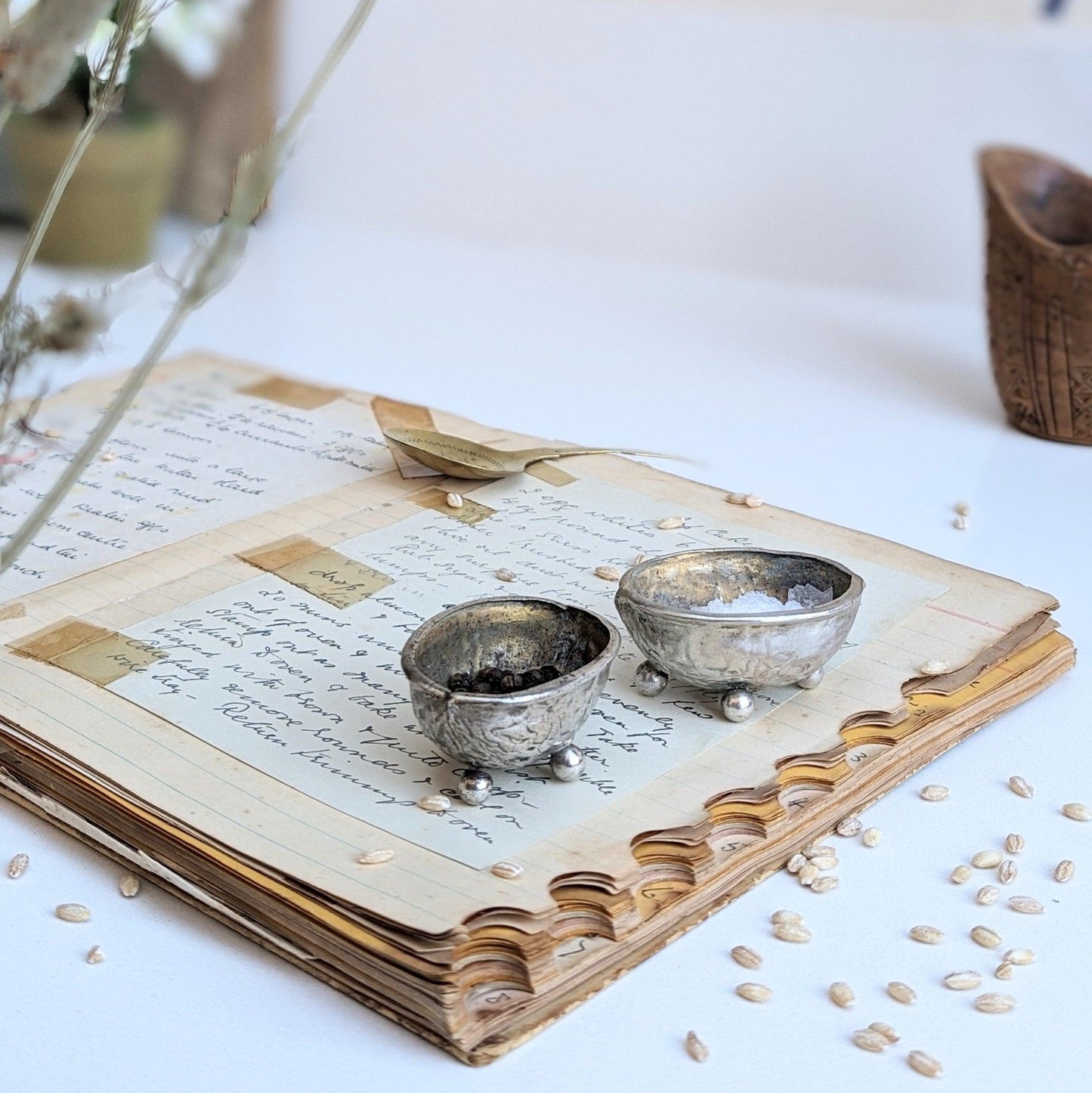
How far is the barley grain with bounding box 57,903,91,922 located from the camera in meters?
0.44

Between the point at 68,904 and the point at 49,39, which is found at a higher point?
the point at 49,39

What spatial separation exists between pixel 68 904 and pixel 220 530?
10.0 inches

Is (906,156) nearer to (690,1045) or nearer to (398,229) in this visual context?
(398,229)

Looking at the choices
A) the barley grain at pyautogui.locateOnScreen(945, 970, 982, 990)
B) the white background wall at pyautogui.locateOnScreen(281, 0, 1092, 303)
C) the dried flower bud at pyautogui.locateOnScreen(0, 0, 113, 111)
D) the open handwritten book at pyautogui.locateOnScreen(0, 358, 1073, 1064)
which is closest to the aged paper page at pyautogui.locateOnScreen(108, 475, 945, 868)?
the open handwritten book at pyautogui.locateOnScreen(0, 358, 1073, 1064)

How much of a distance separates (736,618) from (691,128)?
91cm

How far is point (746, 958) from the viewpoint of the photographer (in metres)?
0.44

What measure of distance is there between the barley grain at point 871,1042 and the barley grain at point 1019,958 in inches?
2.2

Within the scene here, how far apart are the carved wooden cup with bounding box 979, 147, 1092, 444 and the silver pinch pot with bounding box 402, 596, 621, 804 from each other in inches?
19.5

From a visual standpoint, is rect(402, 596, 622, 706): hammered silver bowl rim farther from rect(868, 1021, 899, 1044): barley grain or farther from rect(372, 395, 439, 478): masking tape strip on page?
rect(372, 395, 439, 478): masking tape strip on page

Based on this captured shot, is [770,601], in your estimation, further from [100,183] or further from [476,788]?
[100,183]

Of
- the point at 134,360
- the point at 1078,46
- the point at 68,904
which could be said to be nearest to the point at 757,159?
the point at 1078,46

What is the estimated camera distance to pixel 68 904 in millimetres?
448

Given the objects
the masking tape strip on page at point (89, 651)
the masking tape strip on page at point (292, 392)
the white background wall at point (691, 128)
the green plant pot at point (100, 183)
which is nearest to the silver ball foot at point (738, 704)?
the masking tape strip on page at point (89, 651)

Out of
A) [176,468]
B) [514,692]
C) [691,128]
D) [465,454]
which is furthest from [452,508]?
[691,128]
